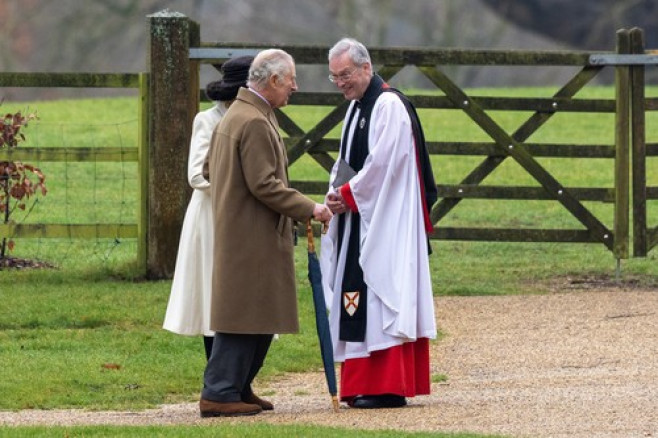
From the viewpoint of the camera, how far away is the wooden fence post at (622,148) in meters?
13.6

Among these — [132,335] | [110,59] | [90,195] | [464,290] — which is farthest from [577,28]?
[132,335]

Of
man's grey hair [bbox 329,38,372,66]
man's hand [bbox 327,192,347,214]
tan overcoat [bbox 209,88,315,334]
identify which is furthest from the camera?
man's hand [bbox 327,192,347,214]

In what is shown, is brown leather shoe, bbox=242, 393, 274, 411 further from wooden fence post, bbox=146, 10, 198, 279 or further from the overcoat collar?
wooden fence post, bbox=146, 10, 198, 279

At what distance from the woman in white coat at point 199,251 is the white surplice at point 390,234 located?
76 cm

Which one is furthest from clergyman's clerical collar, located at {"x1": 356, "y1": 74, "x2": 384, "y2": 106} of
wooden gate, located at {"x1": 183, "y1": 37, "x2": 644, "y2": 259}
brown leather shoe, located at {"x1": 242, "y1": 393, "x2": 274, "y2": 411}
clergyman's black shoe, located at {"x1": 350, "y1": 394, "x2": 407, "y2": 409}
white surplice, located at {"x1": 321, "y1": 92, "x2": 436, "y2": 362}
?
wooden gate, located at {"x1": 183, "y1": 37, "x2": 644, "y2": 259}

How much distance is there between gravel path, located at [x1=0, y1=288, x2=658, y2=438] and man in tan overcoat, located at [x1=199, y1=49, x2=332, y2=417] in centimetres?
29

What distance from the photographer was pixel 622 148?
13.6m

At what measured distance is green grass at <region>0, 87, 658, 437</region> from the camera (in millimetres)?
9609

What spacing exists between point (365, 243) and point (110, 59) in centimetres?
2876

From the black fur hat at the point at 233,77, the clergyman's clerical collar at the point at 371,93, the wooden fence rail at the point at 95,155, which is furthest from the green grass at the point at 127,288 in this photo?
the clergyman's clerical collar at the point at 371,93

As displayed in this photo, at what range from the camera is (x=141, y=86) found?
515 inches

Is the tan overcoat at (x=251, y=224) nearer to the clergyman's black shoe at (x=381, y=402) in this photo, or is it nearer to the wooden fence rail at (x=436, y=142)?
the clergyman's black shoe at (x=381, y=402)

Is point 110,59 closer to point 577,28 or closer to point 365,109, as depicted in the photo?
point 577,28

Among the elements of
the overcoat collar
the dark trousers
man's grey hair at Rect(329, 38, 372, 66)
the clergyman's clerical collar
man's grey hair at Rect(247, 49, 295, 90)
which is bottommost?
the dark trousers
